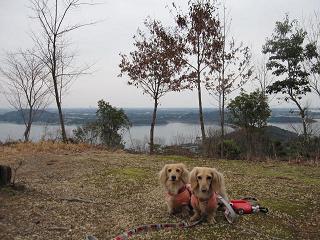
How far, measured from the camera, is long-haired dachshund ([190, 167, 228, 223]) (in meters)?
5.28

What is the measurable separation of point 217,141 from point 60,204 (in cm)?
1209

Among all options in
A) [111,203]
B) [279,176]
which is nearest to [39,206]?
[111,203]

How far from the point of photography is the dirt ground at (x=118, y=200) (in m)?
5.26

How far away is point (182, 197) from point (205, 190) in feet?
1.86

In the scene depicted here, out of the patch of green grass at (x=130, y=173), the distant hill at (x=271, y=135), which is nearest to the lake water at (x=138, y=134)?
the distant hill at (x=271, y=135)

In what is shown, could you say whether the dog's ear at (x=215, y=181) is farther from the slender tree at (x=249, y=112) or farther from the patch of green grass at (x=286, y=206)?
the slender tree at (x=249, y=112)

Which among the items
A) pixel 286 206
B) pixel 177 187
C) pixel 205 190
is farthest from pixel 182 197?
pixel 286 206

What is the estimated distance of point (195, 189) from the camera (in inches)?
213

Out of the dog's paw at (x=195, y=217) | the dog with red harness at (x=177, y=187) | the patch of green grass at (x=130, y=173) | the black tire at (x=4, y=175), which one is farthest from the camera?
the patch of green grass at (x=130, y=173)

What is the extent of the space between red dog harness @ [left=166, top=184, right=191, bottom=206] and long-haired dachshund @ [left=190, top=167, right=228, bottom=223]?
0.23 metres

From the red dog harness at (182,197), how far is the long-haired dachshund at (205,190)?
0.74 feet

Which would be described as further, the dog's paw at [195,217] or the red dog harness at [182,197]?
the red dog harness at [182,197]

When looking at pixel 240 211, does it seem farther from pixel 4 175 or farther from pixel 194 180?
pixel 4 175

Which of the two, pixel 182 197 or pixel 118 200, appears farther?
pixel 118 200
